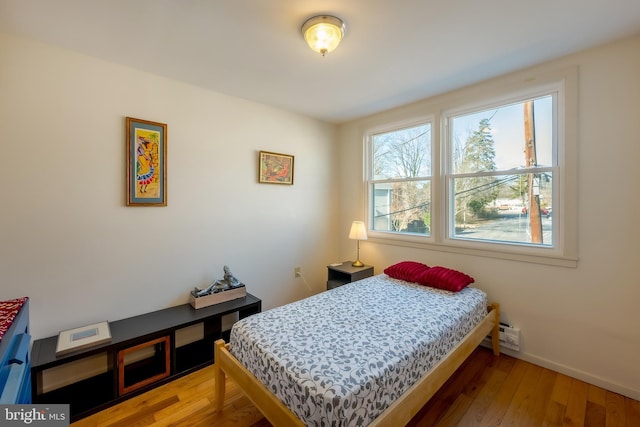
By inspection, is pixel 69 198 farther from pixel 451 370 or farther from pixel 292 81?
pixel 451 370

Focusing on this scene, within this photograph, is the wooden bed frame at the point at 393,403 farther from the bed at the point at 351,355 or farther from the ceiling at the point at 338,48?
the ceiling at the point at 338,48

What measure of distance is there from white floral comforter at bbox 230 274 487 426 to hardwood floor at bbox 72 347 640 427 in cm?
40

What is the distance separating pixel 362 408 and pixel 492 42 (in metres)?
2.24

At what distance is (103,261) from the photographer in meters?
2.00

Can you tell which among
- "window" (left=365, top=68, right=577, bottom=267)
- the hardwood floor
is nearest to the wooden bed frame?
the hardwood floor

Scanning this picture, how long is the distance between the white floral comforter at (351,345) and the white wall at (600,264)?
497 millimetres

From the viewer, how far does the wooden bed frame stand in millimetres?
1233

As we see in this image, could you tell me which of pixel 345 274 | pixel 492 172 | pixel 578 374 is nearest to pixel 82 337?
pixel 345 274

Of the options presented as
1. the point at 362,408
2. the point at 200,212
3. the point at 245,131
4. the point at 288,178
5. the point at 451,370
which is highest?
the point at 245,131

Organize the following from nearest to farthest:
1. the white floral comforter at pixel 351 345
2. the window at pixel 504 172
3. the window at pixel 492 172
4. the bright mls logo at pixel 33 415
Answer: the bright mls logo at pixel 33 415
the white floral comforter at pixel 351 345
the window at pixel 492 172
the window at pixel 504 172

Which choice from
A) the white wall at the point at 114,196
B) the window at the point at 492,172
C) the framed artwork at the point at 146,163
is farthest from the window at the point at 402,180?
the framed artwork at the point at 146,163

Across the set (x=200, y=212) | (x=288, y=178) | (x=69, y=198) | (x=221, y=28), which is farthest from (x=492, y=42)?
(x=69, y=198)

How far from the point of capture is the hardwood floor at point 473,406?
5.28ft

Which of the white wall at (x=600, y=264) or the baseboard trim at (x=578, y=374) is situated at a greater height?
the white wall at (x=600, y=264)
